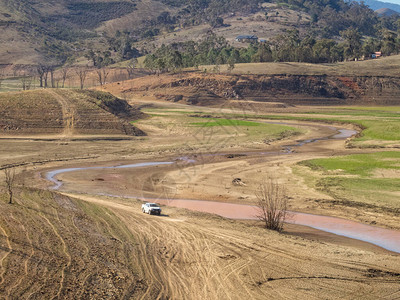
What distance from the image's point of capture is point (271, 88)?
503ft

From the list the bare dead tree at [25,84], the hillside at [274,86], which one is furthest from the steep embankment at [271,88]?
the bare dead tree at [25,84]

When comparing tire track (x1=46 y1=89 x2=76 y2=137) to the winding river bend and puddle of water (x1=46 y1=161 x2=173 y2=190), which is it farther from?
the winding river bend

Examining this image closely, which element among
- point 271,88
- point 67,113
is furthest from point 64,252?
point 271,88

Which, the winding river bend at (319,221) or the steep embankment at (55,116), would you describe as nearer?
the winding river bend at (319,221)

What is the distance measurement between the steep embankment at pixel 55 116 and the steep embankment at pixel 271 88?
6057 cm

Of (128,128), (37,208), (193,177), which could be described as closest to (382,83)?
(128,128)

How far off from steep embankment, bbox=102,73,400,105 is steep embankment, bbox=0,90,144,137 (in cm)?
6057

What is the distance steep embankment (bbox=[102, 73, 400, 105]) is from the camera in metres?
148

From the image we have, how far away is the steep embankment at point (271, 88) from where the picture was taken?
148250 millimetres

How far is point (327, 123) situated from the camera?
108 m

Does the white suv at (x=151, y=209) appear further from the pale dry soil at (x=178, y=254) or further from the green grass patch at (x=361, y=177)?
the green grass patch at (x=361, y=177)

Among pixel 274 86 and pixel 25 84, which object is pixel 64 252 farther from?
pixel 25 84

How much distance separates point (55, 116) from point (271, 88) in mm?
86634

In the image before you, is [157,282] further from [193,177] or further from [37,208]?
[193,177]
